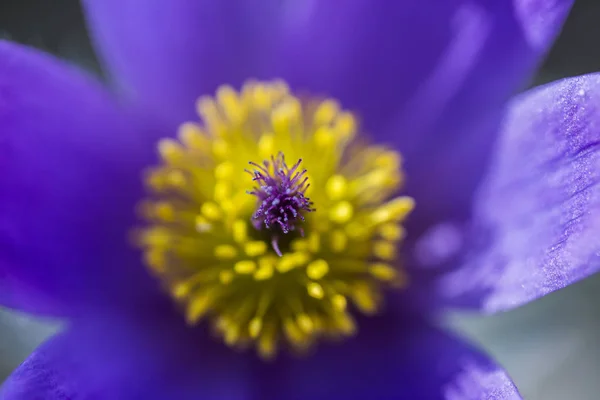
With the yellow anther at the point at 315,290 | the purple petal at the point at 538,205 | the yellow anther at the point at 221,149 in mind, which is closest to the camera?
the purple petal at the point at 538,205

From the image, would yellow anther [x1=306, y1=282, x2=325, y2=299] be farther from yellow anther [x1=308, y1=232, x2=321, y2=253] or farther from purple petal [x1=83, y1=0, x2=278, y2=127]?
purple petal [x1=83, y1=0, x2=278, y2=127]

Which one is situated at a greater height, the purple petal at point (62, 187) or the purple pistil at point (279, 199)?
the purple petal at point (62, 187)

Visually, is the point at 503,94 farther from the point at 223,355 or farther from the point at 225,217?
the point at 223,355

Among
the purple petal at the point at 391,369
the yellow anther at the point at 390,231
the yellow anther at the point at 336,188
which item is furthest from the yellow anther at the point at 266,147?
the purple petal at the point at 391,369

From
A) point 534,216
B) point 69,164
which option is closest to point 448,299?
point 534,216

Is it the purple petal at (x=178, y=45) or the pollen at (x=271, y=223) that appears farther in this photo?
the purple petal at (x=178, y=45)

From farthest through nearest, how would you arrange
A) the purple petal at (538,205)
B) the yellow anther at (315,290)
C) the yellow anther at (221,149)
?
1. the yellow anther at (221,149)
2. the yellow anther at (315,290)
3. the purple petal at (538,205)

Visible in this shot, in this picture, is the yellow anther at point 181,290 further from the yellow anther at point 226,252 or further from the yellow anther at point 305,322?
the yellow anther at point 305,322
